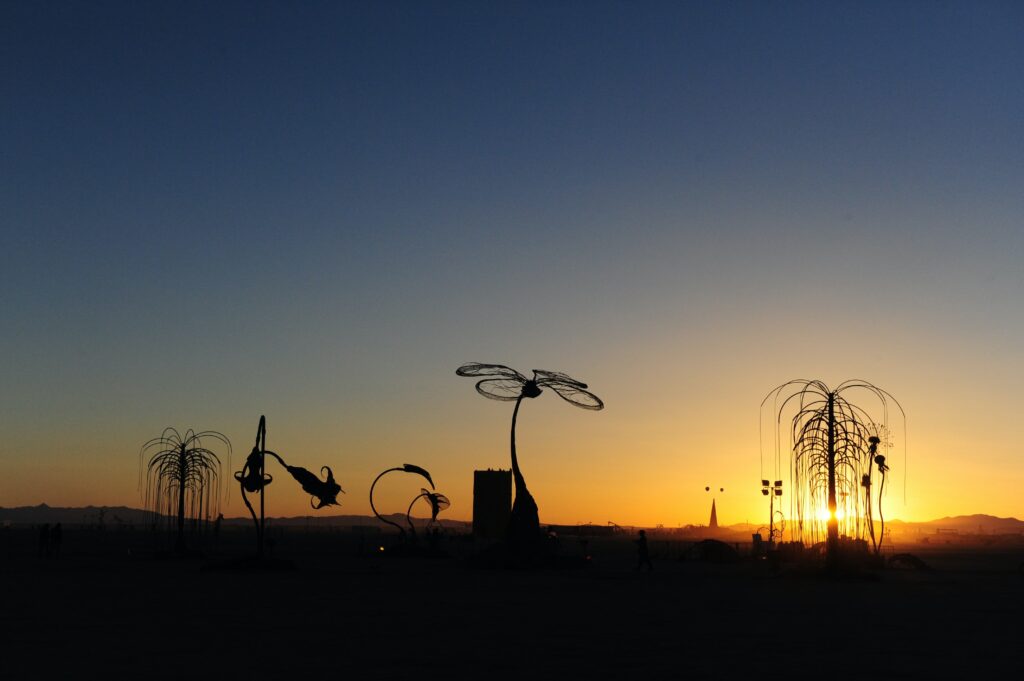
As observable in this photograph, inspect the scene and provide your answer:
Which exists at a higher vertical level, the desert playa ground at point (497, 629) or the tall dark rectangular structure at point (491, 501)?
the tall dark rectangular structure at point (491, 501)

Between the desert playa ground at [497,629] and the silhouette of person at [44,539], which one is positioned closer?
the desert playa ground at [497,629]

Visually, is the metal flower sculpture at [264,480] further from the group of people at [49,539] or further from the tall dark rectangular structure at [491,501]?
the tall dark rectangular structure at [491,501]

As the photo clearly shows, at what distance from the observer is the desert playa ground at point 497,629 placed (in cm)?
1457

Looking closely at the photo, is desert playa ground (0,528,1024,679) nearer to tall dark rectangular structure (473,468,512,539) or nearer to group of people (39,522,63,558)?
group of people (39,522,63,558)

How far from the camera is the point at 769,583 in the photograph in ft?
113

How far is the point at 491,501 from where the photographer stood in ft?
273

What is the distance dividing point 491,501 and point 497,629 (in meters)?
64.4

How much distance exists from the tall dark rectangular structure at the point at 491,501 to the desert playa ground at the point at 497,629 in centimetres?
4831

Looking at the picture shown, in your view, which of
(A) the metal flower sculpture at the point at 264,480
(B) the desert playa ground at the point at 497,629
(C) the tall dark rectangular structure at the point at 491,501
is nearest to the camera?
(B) the desert playa ground at the point at 497,629

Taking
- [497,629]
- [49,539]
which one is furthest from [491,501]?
[497,629]

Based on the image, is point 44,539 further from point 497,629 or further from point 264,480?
point 497,629

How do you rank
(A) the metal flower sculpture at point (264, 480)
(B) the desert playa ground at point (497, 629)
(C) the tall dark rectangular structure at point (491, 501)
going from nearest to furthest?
(B) the desert playa ground at point (497, 629)
(A) the metal flower sculpture at point (264, 480)
(C) the tall dark rectangular structure at point (491, 501)

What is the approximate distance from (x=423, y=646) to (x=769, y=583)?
20.7 m

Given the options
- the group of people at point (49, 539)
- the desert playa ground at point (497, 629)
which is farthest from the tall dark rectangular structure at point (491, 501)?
the desert playa ground at point (497, 629)
